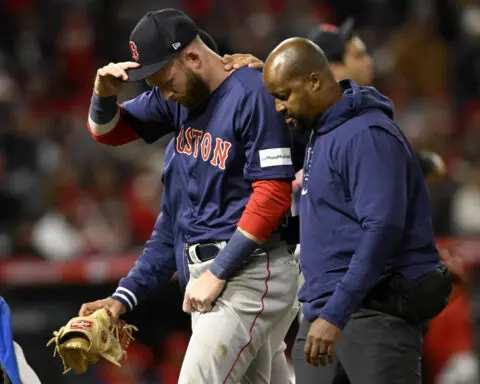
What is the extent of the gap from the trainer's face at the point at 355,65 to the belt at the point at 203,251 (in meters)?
1.58

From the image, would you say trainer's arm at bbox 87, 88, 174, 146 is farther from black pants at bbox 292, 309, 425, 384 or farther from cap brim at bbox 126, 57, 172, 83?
black pants at bbox 292, 309, 425, 384

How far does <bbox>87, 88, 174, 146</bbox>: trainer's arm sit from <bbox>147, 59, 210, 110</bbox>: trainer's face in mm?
284

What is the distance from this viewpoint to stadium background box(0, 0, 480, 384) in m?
7.90

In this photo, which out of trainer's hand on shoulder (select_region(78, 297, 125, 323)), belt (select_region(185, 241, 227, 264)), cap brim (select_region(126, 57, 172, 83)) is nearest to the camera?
cap brim (select_region(126, 57, 172, 83))

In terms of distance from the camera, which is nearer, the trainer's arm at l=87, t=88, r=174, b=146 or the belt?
the belt

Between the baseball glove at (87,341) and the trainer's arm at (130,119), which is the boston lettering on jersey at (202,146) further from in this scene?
the baseball glove at (87,341)

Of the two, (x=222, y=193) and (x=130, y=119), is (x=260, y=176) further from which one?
(x=130, y=119)

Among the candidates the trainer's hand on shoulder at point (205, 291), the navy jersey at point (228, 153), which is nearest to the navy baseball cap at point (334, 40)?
the navy jersey at point (228, 153)

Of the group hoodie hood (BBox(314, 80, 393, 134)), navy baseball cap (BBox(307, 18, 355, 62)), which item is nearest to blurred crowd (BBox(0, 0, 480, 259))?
navy baseball cap (BBox(307, 18, 355, 62))

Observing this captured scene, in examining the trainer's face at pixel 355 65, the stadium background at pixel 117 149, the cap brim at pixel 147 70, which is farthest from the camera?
the stadium background at pixel 117 149

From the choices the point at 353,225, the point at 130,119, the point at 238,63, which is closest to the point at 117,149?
the point at 130,119

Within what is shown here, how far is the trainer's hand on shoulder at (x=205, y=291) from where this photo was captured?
14.0ft

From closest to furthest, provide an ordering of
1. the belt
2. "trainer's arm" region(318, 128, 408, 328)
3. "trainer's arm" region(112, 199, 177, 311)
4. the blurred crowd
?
"trainer's arm" region(318, 128, 408, 328) < the belt < "trainer's arm" region(112, 199, 177, 311) < the blurred crowd

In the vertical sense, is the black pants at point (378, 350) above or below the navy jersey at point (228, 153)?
below
